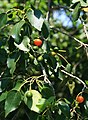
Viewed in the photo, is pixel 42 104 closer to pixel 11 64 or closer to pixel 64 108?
pixel 64 108

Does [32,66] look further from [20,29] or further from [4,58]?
[20,29]

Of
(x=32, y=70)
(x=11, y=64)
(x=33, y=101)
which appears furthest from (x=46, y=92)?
(x=32, y=70)

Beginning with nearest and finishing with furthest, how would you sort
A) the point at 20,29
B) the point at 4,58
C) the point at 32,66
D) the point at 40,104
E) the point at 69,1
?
the point at 40,104 → the point at 20,29 → the point at 4,58 → the point at 32,66 → the point at 69,1

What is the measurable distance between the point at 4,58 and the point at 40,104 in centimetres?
49

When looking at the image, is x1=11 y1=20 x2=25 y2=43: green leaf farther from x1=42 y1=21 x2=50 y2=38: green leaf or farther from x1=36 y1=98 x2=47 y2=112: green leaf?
x1=36 y1=98 x2=47 y2=112: green leaf

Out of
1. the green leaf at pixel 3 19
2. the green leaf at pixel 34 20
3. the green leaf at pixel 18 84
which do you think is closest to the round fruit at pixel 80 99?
the green leaf at pixel 18 84

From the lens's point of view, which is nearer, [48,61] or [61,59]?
[48,61]

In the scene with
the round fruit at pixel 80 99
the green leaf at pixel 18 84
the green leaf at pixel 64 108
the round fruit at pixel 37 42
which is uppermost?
the round fruit at pixel 37 42

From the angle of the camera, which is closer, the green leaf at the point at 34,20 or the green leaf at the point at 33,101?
the green leaf at the point at 33,101

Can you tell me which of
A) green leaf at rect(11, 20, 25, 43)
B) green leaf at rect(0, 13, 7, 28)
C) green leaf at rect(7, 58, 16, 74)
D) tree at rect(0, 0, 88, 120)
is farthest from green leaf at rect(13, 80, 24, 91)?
green leaf at rect(0, 13, 7, 28)

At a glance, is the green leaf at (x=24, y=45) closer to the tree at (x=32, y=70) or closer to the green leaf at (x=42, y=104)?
the tree at (x=32, y=70)

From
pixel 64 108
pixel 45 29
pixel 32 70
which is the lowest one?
pixel 32 70

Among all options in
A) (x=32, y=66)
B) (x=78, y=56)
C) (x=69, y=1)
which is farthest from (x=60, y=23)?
(x=32, y=66)

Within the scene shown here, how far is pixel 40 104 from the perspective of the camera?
187cm
